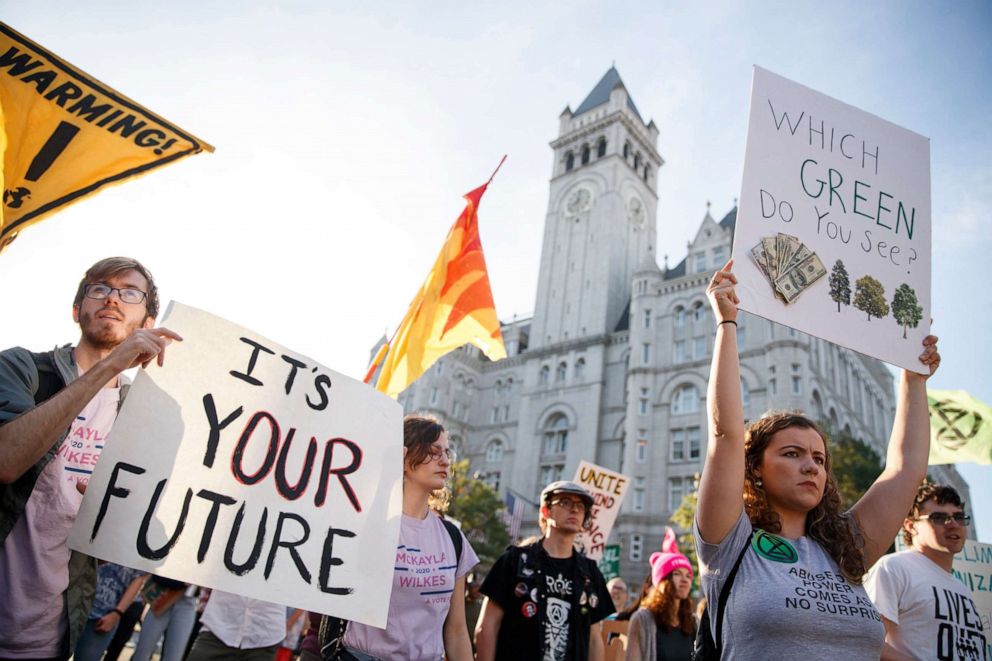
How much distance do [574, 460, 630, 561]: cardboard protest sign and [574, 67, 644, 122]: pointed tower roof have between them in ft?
155

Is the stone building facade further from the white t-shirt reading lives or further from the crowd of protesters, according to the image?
the crowd of protesters

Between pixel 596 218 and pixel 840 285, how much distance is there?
146 feet

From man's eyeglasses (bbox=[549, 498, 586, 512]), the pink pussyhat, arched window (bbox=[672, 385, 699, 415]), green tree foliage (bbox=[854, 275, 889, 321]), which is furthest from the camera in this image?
arched window (bbox=[672, 385, 699, 415])

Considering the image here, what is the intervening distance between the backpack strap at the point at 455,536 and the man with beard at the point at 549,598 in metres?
0.49

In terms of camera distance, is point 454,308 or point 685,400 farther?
point 685,400

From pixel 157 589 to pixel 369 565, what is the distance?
4.61 metres

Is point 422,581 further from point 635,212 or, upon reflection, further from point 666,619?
point 635,212

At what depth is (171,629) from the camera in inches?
229

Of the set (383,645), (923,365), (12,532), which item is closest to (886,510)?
(923,365)

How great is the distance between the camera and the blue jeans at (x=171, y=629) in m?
5.68

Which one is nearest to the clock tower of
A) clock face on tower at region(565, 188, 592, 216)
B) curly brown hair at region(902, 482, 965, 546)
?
clock face on tower at region(565, 188, 592, 216)

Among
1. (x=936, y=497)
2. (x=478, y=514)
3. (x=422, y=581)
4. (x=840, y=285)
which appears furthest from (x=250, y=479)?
(x=478, y=514)

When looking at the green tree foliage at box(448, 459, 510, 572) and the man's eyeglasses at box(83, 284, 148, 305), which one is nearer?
the man's eyeglasses at box(83, 284, 148, 305)

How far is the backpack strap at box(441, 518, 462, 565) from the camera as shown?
3701 mm
